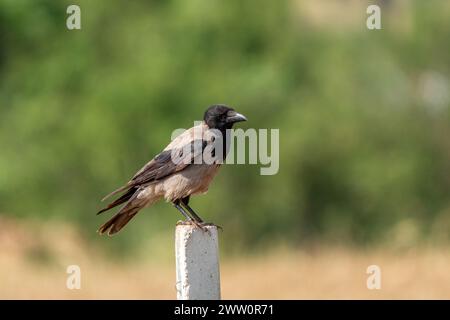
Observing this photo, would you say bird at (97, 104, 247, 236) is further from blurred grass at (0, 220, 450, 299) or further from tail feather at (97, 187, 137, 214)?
blurred grass at (0, 220, 450, 299)

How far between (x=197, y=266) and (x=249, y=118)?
1144cm

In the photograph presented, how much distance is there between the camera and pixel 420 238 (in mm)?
14898

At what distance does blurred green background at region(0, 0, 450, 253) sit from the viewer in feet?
58.9

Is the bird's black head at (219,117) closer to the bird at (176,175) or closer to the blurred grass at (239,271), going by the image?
the bird at (176,175)

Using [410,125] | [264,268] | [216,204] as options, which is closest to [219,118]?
[264,268]

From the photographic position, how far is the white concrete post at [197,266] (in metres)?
6.04

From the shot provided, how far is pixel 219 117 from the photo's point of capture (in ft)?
26.3

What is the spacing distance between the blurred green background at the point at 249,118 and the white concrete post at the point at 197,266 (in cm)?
1070

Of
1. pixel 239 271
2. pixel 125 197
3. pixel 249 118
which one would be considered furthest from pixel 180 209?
pixel 249 118

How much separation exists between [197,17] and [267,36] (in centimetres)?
149

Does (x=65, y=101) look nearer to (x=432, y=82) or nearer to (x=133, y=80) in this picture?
(x=133, y=80)

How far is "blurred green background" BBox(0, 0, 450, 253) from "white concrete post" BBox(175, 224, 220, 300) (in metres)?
10.7

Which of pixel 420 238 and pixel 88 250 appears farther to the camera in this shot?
pixel 88 250

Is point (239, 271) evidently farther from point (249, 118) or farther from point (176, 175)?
point (176, 175)
